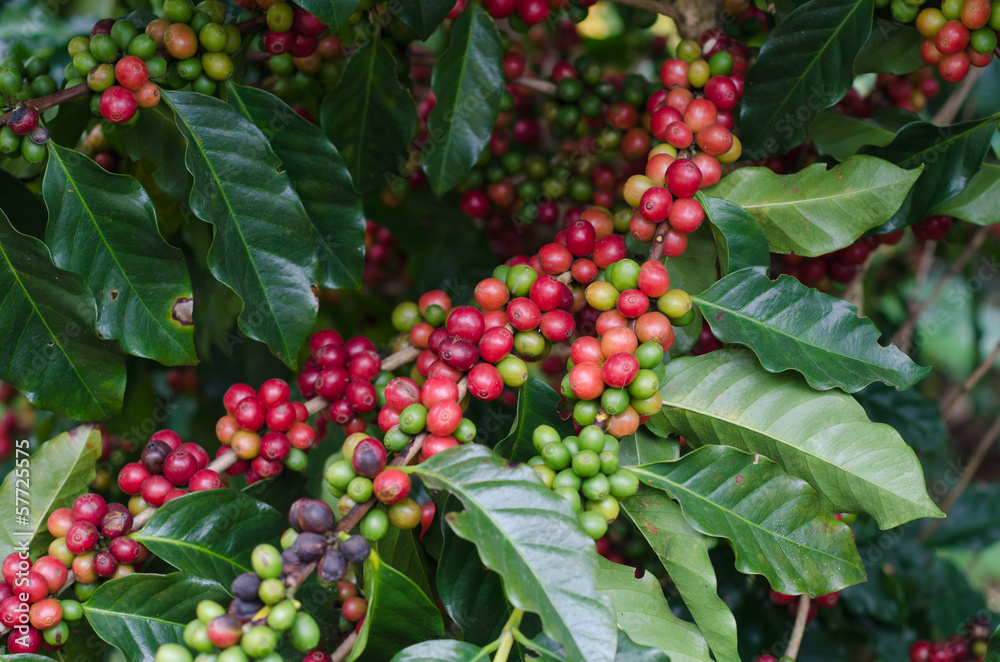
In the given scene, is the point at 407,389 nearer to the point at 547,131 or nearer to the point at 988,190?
the point at 988,190

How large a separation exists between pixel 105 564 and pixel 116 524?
2.3 inches

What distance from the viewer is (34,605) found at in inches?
40.4

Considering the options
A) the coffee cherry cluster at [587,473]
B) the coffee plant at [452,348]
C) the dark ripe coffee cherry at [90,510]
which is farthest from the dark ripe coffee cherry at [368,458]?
the dark ripe coffee cherry at [90,510]

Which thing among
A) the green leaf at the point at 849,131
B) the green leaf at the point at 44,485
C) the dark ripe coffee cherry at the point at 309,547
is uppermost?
the green leaf at the point at 849,131

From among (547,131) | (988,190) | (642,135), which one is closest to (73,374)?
(642,135)

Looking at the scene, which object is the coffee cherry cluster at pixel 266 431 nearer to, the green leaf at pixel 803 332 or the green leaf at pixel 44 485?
the green leaf at pixel 44 485

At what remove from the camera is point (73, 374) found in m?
1.22

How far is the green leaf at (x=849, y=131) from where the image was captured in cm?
145

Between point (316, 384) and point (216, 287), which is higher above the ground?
point (316, 384)

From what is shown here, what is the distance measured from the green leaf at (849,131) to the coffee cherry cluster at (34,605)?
154 centimetres

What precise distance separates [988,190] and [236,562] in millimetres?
1524

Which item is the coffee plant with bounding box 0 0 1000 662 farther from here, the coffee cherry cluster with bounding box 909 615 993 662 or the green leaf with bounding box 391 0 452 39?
the coffee cherry cluster with bounding box 909 615 993 662

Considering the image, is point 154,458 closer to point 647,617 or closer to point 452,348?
point 452,348

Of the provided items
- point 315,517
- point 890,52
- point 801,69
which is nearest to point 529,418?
point 315,517
